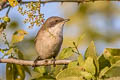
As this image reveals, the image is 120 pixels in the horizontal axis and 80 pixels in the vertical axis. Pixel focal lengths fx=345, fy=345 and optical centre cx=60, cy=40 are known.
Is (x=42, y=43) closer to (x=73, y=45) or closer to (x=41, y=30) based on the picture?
(x=41, y=30)

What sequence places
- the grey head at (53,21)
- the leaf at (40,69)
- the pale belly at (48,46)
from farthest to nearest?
the grey head at (53,21) → the pale belly at (48,46) → the leaf at (40,69)

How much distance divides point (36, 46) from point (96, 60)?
9.27ft

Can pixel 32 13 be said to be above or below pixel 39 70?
above

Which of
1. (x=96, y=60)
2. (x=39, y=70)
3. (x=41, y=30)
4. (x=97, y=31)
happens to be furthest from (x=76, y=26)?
(x=96, y=60)

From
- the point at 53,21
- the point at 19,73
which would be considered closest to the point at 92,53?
the point at 19,73

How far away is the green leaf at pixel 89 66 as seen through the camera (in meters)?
2.48

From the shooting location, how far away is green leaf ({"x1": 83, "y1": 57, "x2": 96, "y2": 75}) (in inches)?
97.5

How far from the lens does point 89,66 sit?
2484mm

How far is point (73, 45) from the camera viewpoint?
3004mm

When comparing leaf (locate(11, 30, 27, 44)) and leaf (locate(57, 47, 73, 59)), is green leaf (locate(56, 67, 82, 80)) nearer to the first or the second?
leaf (locate(57, 47, 73, 59))

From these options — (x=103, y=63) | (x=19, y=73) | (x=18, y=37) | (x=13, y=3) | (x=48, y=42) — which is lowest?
(x=19, y=73)

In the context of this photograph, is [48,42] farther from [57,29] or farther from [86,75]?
[86,75]

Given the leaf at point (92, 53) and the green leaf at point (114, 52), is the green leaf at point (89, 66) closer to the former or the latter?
the leaf at point (92, 53)

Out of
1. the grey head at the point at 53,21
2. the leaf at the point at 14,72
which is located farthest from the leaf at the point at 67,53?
the grey head at the point at 53,21
